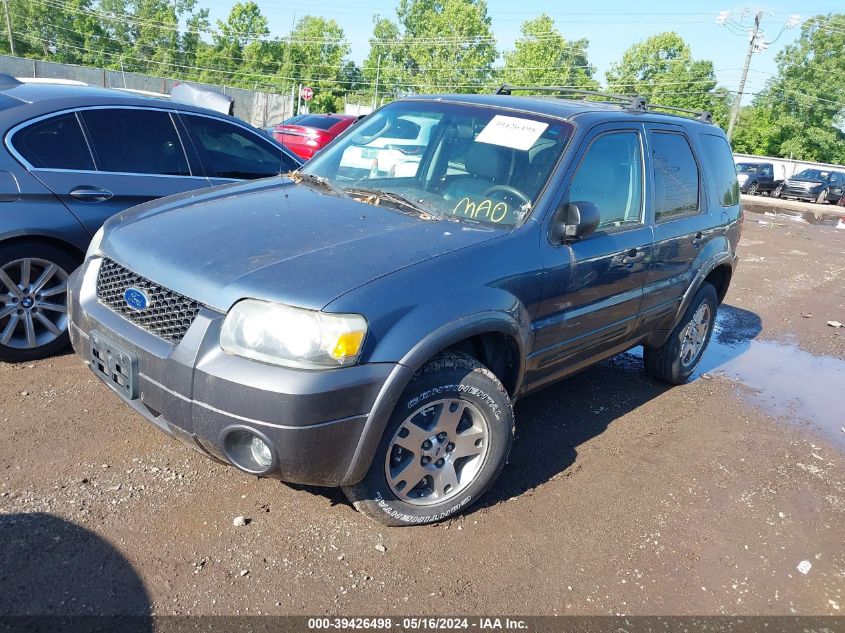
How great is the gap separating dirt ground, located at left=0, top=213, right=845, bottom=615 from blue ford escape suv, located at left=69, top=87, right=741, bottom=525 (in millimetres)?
345

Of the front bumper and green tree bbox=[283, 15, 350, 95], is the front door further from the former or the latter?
green tree bbox=[283, 15, 350, 95]

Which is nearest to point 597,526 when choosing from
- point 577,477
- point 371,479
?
point 577,477

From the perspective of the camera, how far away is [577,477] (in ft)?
11.9

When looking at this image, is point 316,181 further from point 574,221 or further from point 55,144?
point 55,144

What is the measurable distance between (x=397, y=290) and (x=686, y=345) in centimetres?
331

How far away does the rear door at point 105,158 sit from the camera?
13.5 feet

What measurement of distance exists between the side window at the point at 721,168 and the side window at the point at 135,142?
3.81 meters

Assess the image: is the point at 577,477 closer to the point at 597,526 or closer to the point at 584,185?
the point at 597,526

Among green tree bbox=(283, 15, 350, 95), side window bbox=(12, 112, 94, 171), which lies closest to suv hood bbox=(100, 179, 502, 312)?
side window bbox=(12, 112, 94, 171)

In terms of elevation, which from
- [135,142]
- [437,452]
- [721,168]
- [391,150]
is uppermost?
[721,168]

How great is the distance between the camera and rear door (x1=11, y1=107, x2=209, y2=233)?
4.10 meters

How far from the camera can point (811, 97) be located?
5581 cm

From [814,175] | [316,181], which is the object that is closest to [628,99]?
[316,181]

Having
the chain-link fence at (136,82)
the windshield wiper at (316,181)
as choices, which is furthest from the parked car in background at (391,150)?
the chain-link fence at (136,82)
